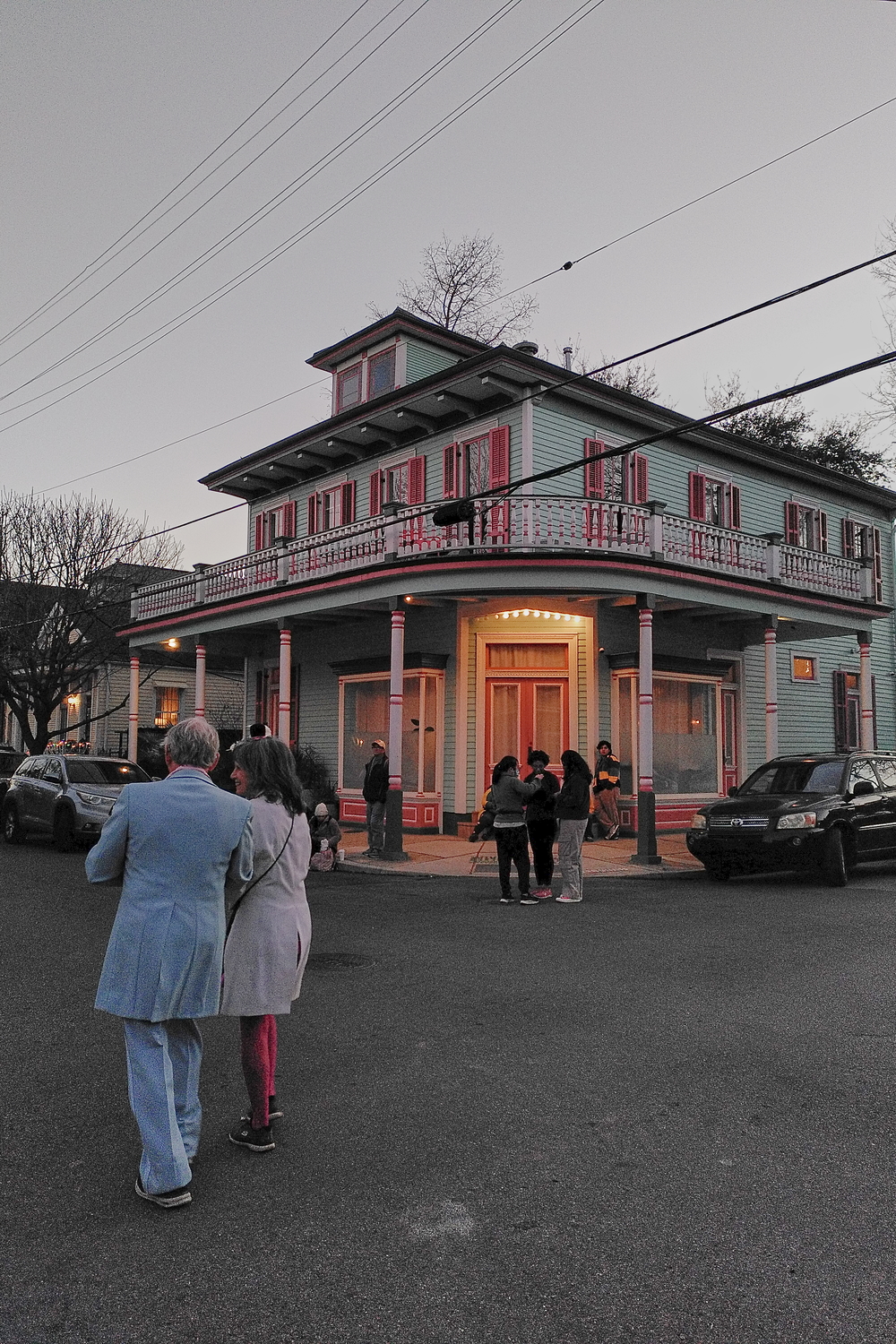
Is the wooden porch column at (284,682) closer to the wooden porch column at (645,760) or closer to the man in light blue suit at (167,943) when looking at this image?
the wooden porch column at (645,760)

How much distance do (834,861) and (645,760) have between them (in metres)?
3.47

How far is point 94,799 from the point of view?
54.9 feet

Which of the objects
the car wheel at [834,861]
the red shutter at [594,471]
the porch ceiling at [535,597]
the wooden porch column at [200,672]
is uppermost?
the red shutter at [594,471]

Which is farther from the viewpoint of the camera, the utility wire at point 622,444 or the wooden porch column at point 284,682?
the wooden porch column at point 284,682

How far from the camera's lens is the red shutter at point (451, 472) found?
65.1 feet

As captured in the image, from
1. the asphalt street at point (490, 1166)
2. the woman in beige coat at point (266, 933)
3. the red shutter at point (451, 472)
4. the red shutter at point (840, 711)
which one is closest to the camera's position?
the asphalt street at point (490, 1166)

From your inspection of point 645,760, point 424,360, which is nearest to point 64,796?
point 645,760

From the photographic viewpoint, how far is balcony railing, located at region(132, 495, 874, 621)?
16453mm

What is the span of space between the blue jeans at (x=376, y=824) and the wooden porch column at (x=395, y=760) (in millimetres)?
349

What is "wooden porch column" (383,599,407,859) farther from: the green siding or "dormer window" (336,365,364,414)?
"dormer window" (336,365,364,414)

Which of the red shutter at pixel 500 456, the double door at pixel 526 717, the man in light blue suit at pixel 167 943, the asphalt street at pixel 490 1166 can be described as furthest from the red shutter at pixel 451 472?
the man in light blue suit at pixel 167 943

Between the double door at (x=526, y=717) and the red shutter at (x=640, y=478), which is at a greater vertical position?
the red shutter at (x=640, y=478)

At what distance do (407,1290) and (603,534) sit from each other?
14415mm

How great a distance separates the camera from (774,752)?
17.5 meters
